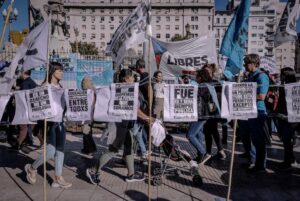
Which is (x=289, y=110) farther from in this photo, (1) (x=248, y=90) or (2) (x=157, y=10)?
(2) (x=157, y=10)

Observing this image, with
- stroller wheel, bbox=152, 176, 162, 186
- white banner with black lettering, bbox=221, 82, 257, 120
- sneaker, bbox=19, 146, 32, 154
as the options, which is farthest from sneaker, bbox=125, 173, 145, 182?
sneaker, bbox=19, 146, 32, 154

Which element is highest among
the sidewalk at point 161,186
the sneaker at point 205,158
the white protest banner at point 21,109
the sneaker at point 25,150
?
the white protest banner at point 21,109

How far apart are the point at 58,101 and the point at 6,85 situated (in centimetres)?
82

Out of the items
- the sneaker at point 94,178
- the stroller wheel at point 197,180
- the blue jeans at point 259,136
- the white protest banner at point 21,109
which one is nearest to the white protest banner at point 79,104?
the white protest banner at point 21,109

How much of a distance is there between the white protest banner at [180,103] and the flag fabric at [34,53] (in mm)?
1868

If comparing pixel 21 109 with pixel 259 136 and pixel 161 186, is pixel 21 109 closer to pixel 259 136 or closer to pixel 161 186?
pixel 161 186

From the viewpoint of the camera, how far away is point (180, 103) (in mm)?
5102

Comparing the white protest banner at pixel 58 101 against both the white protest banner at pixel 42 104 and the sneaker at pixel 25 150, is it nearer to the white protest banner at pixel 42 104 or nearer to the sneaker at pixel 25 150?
→ the white protest banner at pixel 42 104

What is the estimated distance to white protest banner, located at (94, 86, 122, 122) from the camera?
507 cm

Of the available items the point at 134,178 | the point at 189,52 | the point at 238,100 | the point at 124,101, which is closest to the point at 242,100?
the point at 238,100

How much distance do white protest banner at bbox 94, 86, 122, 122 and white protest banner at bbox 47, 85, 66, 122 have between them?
57 centimetres

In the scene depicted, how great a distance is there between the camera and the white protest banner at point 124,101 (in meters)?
4.92

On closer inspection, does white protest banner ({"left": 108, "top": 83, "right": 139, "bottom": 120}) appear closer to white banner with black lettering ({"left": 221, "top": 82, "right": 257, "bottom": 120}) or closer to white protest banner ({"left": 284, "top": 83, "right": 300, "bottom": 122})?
white banner with black lettering ({"left": 221, "top": 82, "right": 257, "bottom": 120})

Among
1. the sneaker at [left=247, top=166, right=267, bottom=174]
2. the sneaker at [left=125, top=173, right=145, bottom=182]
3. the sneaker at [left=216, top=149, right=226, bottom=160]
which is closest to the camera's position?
the sneaker at [left=125, top=173, right=145, bottom=182]
